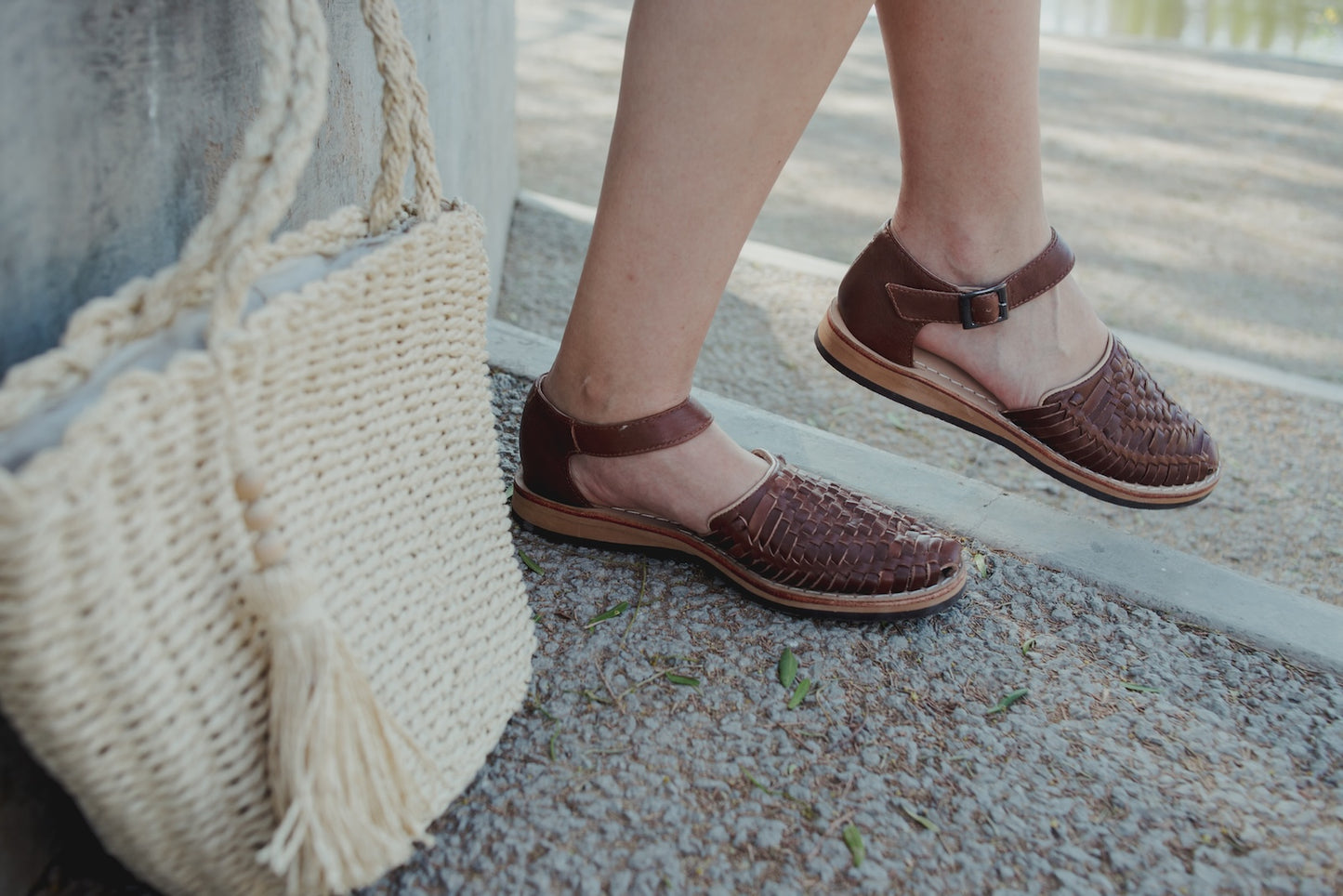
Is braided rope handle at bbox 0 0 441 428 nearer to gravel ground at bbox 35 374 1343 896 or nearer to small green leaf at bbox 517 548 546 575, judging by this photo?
gravel ground at bbox 35 374 1343 896

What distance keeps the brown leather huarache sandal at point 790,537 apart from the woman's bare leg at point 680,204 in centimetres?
2

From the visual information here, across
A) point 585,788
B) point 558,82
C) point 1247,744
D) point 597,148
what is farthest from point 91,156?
point 558,82

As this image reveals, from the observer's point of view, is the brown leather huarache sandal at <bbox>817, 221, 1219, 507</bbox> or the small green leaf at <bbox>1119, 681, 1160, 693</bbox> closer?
the small green leaf at <bbox>1119, 681, 1160, 693</bbox>

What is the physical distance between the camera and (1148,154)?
159 inches

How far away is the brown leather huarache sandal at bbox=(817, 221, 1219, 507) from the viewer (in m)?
1.27

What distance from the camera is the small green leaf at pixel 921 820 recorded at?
2.94 ft

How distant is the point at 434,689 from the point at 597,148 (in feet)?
10.1

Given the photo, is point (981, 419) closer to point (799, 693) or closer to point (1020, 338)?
point (1020, 338)

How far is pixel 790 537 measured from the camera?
1.11 m

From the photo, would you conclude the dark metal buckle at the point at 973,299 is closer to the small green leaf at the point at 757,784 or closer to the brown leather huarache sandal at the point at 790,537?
the brown leather huarache sandal at the point at 790,537

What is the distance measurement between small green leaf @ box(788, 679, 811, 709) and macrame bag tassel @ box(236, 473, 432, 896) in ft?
1.43

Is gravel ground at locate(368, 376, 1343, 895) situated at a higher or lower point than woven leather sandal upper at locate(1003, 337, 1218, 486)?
lower

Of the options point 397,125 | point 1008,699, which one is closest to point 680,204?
point 397,125

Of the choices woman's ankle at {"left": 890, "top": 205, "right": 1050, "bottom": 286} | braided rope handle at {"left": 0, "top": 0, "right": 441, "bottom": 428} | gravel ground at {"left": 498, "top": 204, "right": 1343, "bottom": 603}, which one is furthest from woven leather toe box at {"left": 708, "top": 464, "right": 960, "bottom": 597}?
gravel ground at {"left": 498, "top": 204, "right": 1343, "bottom": 603}
